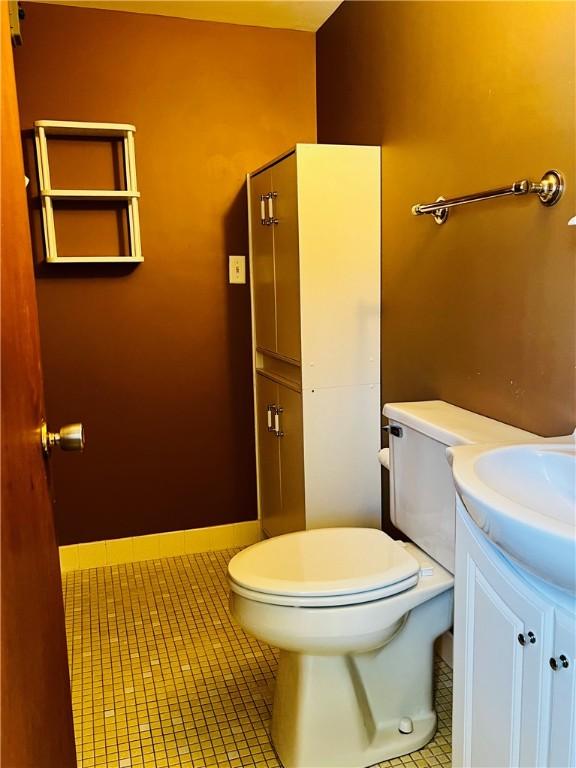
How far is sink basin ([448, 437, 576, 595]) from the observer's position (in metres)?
0.81

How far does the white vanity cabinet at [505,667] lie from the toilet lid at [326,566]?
32 cm

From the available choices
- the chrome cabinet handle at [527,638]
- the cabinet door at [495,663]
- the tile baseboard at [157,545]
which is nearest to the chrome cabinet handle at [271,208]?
the tile baseboard at [157,545]

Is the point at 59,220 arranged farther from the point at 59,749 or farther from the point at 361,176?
the point at 59,749

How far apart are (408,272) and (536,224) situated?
64 centimetres

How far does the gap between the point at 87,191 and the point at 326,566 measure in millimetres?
1681

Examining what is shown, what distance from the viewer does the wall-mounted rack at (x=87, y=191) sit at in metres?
2.44

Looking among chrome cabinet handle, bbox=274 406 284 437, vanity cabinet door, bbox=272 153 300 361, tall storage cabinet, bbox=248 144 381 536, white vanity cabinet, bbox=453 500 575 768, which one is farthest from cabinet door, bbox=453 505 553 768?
chrome cabinet handle, bbox=274 406 284 437

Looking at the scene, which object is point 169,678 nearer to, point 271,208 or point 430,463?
point 430,463

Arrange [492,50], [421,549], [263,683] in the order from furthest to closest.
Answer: [263,683]
[421,549]
[492,50]

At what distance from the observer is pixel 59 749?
1.08 meters

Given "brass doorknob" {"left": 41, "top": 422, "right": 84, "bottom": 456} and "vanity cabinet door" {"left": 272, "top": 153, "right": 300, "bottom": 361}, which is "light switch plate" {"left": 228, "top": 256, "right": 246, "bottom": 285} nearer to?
"vanity cabinet door" {"left": 272, "top": 153, "right": 300, "bottom": 361}

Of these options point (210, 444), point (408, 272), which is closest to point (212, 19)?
point (408, 272)

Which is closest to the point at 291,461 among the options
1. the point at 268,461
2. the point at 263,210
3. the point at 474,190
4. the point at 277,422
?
the point at 277,422

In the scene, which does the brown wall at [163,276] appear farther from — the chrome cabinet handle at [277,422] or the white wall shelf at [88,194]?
the chrome cabinet handle at [277,422]
